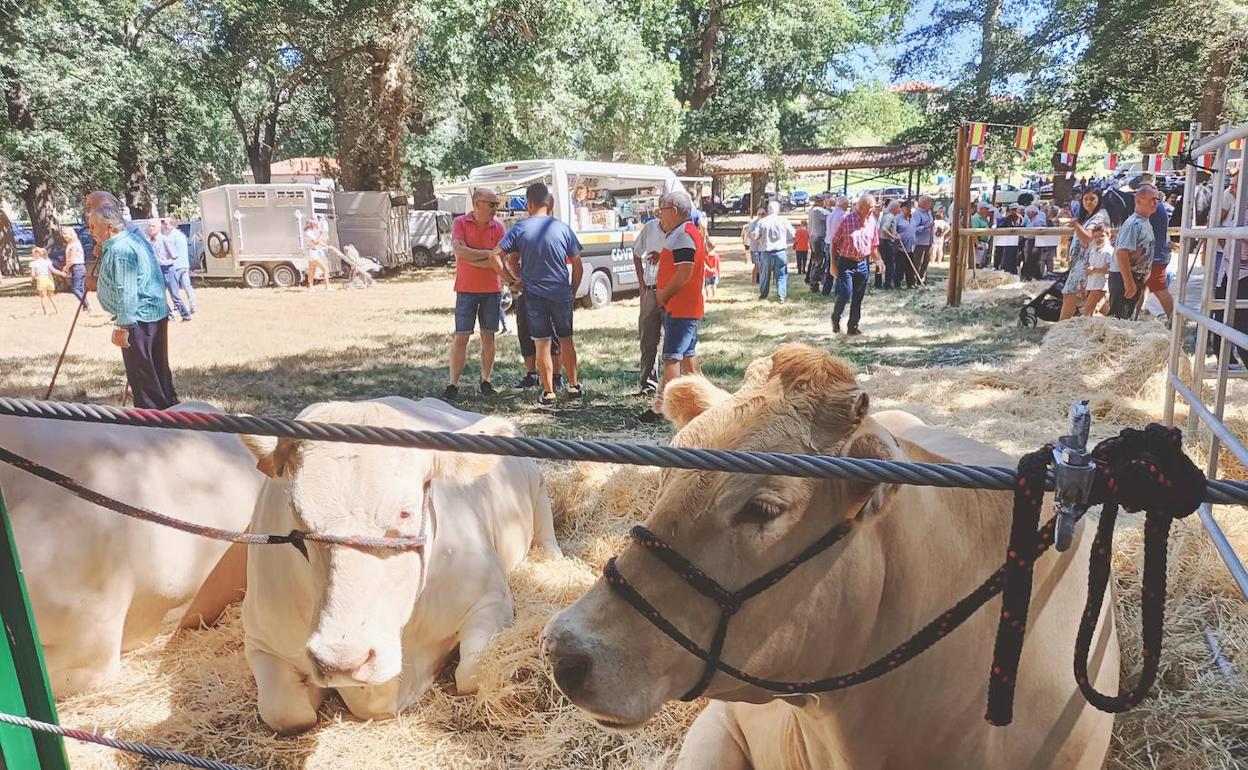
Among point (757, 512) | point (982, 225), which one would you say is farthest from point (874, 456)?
point (982, 225)

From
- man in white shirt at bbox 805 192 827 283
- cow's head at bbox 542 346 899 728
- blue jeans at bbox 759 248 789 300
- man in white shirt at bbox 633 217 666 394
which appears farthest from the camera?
man in white shirt at bbox 805 192 827 283

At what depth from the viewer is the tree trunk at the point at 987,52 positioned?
33031 mm

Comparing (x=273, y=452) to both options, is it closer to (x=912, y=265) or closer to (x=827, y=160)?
(x=912, y=265)

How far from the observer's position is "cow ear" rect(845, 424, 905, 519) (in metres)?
1.50

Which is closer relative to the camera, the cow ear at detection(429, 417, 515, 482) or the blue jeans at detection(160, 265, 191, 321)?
the cow ear at detection(429, 417, 515, 482)

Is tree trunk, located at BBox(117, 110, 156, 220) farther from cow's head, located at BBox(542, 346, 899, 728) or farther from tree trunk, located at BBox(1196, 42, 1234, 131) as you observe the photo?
tree trunk, located at BBox(1196, 42, 1234, 131)

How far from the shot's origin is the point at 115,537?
367cm

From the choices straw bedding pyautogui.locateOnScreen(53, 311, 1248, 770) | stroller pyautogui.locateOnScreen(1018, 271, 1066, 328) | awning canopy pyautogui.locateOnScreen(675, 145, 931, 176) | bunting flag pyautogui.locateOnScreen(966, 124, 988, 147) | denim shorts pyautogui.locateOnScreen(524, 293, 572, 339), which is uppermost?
awning canopy pyautogui.locateOnScreen(675, 145, 931, 176)

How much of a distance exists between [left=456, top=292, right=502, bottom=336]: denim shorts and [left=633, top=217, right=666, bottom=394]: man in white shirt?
5.03 feet

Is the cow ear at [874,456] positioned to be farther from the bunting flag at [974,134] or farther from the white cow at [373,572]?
the bunting flag at [974,134]

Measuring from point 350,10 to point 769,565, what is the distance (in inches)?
818

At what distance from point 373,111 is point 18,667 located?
22882 mm

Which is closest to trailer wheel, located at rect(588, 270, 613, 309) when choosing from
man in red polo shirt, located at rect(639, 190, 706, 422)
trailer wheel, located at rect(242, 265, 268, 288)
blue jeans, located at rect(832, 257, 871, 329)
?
blue jeans, located at rect(832, 257, 871, 329)

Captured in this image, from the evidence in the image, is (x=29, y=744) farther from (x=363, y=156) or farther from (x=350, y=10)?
(x=363, y=156)
